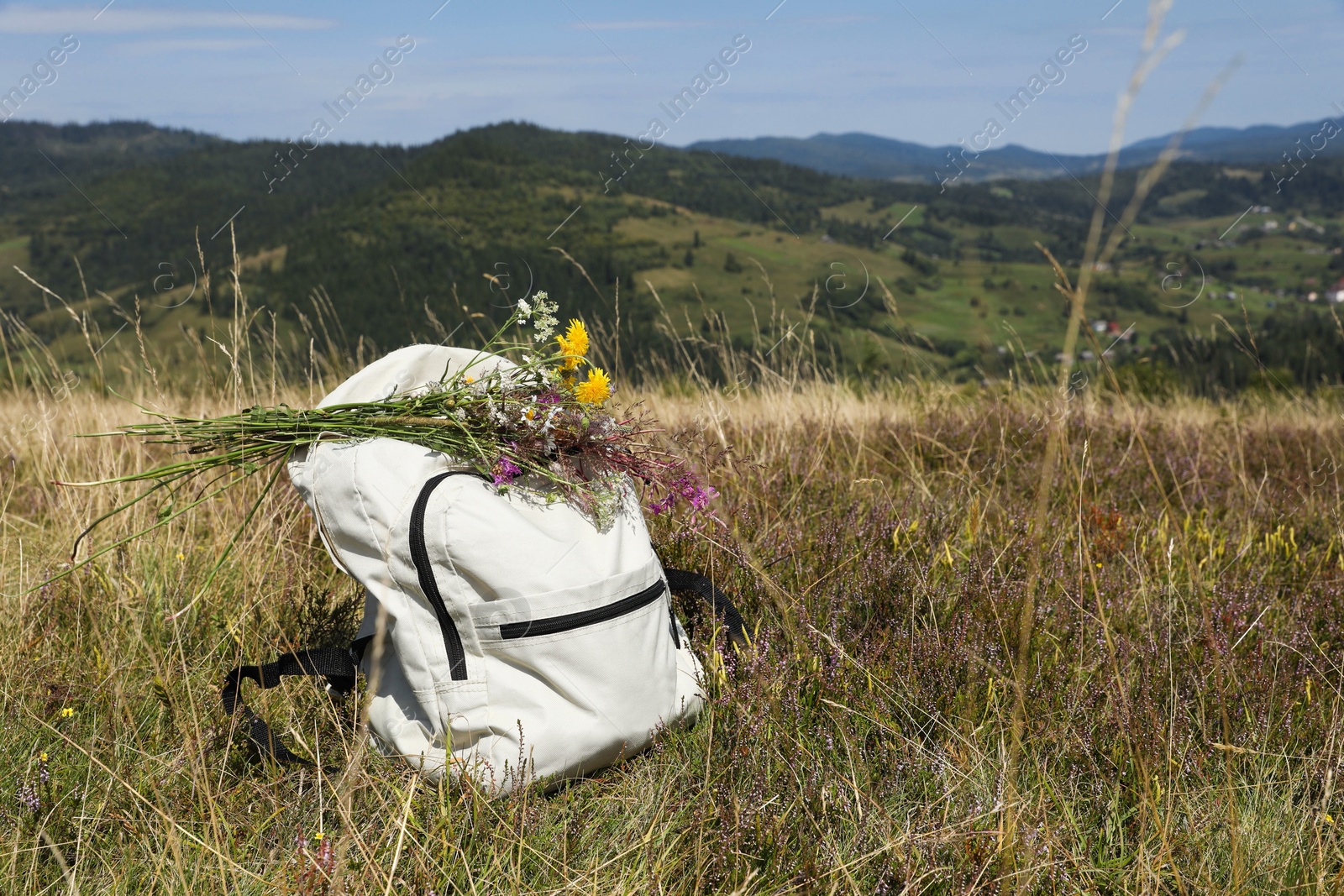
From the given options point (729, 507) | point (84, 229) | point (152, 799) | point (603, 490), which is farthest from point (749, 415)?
point (84, 229)

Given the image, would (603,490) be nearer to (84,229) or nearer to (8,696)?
(8,696)

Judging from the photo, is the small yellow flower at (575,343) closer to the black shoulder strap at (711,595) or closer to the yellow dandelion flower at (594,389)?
the yellow dandelion flower at (594,389)

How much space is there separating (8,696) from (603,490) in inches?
56.1

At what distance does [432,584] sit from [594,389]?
570 millimetres

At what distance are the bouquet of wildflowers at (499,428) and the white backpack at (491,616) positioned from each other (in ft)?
0.17

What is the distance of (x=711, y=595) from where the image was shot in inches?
80.0

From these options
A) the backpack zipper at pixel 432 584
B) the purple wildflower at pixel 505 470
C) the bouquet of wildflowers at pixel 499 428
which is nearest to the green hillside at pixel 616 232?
the bouquet of wildflowers at pixel 499 428

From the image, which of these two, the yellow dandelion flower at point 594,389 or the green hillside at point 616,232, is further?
the green hillside at point 616,232

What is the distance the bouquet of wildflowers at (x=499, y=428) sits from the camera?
1.75m

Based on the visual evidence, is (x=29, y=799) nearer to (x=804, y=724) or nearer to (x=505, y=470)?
(x=505, y=470)

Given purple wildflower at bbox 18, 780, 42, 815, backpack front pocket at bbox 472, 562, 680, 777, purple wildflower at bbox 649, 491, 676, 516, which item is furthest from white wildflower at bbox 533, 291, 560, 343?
purple wildflower at bbox 18, 780, 42, 815

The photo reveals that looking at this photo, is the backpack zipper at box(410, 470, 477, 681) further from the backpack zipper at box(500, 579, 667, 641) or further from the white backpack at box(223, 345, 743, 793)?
the backpack zipper at box(500, 579, 667, 641)

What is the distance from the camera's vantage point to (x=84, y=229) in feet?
311

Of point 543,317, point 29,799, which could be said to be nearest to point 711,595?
point 543,317
